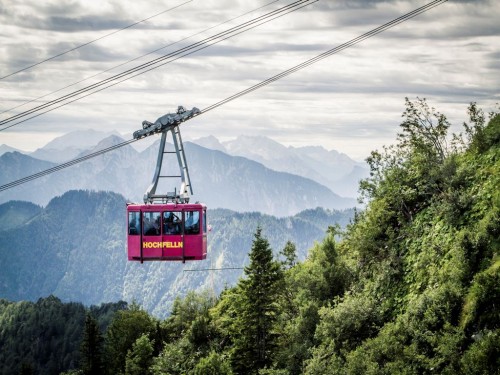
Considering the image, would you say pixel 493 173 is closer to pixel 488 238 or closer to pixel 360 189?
pixel 488 238

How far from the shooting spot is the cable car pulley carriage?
54656 millimetres

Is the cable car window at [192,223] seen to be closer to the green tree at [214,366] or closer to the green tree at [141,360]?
the green tree at [214,366]

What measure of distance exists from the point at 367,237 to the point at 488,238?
Result: 13.9 meters

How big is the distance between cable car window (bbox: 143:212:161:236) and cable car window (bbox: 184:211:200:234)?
75.6 inches

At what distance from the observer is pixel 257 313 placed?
72.8 meters

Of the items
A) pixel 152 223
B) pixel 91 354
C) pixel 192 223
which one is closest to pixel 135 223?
pixel 152 223

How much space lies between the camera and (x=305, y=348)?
66.8 meters

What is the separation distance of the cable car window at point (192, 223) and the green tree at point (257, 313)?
63.1 ft

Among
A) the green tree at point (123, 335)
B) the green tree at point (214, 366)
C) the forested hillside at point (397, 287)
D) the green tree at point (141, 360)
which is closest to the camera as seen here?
the forested hillside at point (397, 287)

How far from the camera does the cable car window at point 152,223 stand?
180 ft

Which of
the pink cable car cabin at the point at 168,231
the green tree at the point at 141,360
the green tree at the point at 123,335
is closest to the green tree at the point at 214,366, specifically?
the green tree at the point at 141,360

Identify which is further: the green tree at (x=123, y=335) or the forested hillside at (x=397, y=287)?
the green tree at (x=123, y=335)

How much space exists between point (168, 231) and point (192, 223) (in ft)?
5.73

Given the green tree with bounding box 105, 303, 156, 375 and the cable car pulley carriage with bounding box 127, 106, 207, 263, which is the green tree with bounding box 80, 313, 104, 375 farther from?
the cable car pulley carriage with bounding box 127, 106, 207, 263
